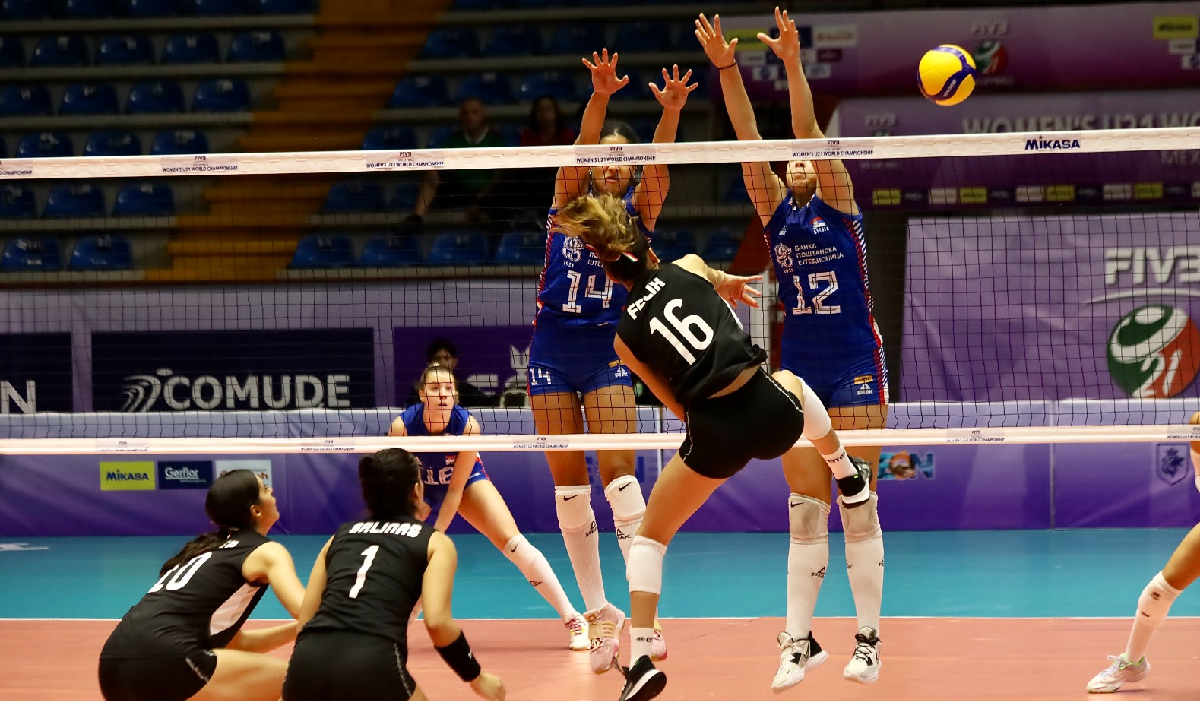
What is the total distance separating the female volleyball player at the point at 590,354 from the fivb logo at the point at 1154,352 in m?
5.70

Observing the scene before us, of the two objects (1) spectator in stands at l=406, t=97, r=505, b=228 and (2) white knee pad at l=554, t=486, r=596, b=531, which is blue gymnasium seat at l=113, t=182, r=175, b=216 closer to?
(1) spectator in stands at l=406, t=97, r=505, b=228

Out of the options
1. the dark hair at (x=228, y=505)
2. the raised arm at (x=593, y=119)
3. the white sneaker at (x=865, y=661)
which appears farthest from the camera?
the raised arm at (x=593, y=119)

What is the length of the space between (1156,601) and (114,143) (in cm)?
1272

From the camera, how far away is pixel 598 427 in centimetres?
697

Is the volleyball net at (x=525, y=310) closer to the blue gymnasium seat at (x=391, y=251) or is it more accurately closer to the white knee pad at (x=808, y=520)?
the blue gymnasium seat at (x=391, y=251)

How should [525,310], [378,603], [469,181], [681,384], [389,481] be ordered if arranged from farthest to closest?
1. [469,181]
2. [525,310]
3. [681,384]
4. [389,481]
5. [378,603]

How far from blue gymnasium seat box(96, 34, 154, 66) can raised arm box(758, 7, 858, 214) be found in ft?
38.7

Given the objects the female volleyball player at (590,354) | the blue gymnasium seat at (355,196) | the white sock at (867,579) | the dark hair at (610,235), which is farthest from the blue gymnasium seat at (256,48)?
the white sock at (867,579)

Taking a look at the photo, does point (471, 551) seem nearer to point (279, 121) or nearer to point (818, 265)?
point (818, 265)

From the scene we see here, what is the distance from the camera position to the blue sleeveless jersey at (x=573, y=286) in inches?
266

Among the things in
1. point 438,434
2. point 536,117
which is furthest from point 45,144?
point 438,434

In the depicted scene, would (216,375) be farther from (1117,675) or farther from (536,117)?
(1117,675)

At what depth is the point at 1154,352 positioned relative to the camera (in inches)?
431

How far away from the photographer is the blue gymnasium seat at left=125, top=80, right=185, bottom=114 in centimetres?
1572
